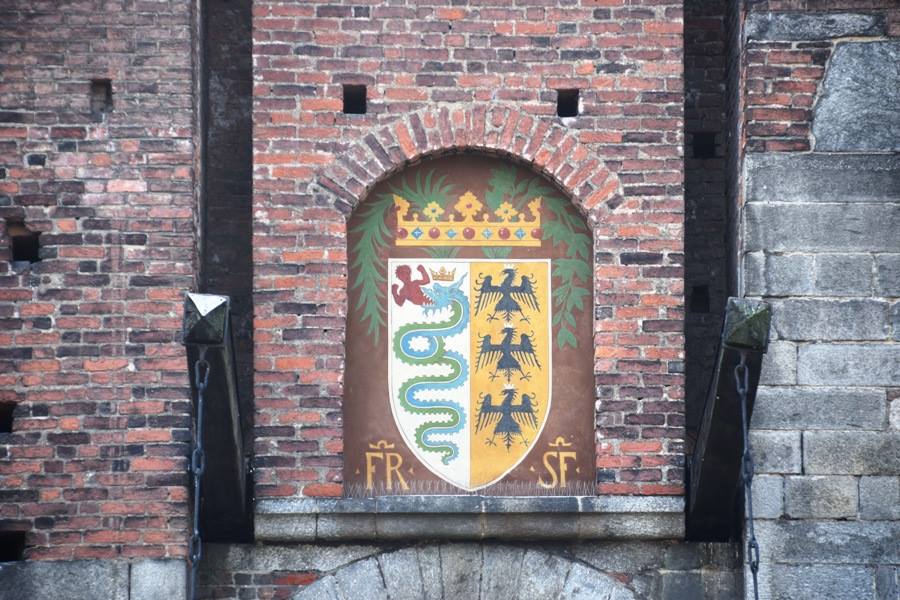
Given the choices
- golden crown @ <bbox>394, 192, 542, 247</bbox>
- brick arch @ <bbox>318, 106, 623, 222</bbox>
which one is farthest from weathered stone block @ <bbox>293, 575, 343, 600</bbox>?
brick arch @ <bbox>318, 106, 623, 222</bbox>

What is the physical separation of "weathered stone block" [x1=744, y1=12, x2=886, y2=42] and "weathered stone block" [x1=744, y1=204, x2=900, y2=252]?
818 mm

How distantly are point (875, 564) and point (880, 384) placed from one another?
32.1 inches

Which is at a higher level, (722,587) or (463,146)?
(463,146)

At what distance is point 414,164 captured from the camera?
7.11 metres

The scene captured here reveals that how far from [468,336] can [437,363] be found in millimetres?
196

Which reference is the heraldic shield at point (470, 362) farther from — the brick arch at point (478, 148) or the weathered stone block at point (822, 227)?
the weathered stone block at point (822, 227)

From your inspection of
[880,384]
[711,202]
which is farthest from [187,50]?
[880,384]

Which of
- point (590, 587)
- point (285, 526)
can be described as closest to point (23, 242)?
point (285, 526)

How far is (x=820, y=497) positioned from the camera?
21.9 ft

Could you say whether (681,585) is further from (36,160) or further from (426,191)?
(36,160)

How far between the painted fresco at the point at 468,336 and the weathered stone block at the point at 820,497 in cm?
95

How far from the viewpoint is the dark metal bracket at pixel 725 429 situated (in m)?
6.16

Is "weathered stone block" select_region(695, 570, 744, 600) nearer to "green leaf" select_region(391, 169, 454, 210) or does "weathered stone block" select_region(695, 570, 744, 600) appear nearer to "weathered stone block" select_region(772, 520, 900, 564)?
"weathered stone block" select_region(772, 520, 900, 564)

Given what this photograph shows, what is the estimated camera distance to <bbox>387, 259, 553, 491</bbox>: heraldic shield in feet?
22.8
